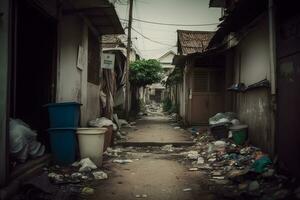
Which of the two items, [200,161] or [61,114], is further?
[200,161]

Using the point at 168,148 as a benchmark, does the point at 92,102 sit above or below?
above

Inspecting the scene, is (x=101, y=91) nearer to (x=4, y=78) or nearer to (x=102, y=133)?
(x=102, y=133)

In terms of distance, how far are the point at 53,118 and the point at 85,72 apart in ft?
9.01

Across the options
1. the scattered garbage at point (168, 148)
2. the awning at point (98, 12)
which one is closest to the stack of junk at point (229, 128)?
the scattered garbage at point (168, 148)

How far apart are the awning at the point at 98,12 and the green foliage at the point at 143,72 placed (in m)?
12.2

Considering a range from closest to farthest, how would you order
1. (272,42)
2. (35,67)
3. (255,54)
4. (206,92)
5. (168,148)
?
(272,42)
(35,67)
(255,54)
(168,148)
(206,92)

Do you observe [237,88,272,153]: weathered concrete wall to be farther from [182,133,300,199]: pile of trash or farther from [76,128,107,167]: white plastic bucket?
[76,128,107,167]: white plastic bucket

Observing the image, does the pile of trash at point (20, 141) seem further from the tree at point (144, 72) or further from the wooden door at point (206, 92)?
the tree at point (144, 72)

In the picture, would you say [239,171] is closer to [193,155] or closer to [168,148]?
[193,155]

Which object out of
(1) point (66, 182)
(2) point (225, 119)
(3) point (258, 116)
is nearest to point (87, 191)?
(1) point (66, 182)

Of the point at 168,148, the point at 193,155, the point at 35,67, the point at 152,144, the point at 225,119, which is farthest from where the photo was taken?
the point at 152,144

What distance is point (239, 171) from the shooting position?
611cm

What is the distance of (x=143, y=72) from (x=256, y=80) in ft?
50.5

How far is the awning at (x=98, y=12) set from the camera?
24.1 feet
